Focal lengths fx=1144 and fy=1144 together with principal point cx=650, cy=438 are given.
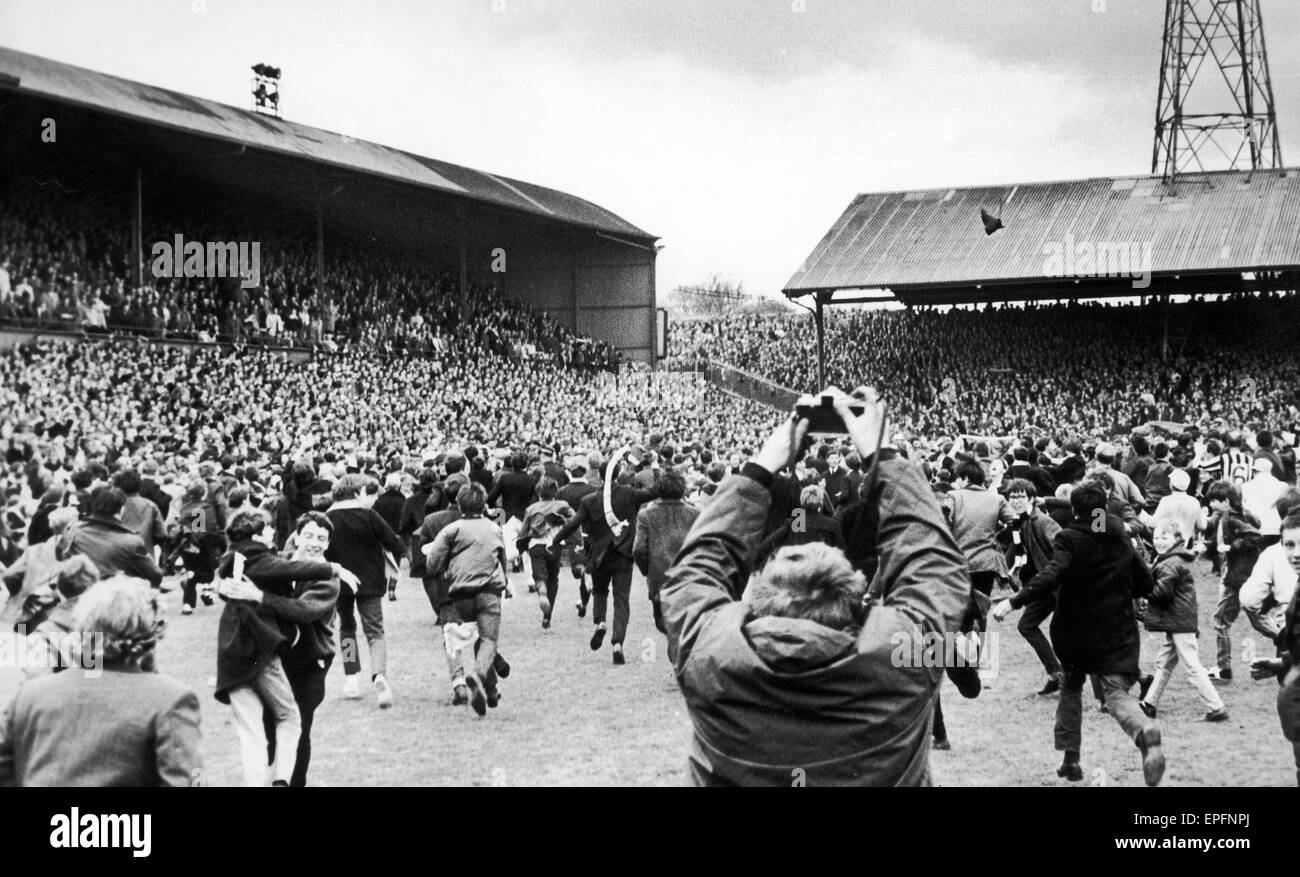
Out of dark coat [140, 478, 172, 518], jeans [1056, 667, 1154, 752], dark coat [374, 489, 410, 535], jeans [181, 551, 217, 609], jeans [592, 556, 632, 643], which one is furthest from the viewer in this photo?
jeans [181, 551, 217, 609]

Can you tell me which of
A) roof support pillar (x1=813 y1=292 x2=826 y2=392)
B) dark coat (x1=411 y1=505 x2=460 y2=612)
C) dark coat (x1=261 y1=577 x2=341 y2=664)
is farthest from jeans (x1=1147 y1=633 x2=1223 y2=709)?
roof support pillar (x1=813 y1=292 x2=826 y2=392)

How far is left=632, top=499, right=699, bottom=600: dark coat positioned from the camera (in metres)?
8.36

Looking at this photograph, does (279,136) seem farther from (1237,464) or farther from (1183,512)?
(1183,512)

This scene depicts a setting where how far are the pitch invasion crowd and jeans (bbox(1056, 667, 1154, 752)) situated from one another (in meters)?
0.02

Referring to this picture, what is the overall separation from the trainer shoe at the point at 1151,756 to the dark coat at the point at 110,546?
5.53 m

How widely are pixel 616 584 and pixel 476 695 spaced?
2057 mm

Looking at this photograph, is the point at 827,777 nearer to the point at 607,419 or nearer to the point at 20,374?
the point at 20,374

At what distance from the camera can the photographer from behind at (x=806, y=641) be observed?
2.82 m

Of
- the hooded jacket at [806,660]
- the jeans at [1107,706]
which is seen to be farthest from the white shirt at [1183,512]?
the hooded jacket at [806,660]

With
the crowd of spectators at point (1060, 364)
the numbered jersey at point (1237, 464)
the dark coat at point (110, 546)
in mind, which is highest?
the crowd of spectators at point (1060, 364)

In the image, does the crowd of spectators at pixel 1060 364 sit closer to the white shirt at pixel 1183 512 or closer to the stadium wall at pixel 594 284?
the stadium wall at pixel 594 284

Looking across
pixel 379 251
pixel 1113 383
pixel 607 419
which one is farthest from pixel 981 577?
pixel 379 251

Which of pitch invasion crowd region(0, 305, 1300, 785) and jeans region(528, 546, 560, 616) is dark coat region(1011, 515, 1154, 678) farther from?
jeans region(528, 546, 560, 616)

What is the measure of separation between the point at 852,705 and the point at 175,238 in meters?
20.9
